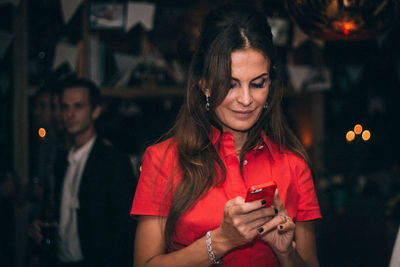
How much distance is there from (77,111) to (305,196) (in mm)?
1596

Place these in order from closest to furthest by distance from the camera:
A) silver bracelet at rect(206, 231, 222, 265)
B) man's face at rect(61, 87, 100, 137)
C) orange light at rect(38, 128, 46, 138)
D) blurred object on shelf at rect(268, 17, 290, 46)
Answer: silver bracelet at rect(206, 231, 222, 265) < man's face at rect(61, 87, 100, 137) < orange light at rect(38, 128, 46, 138) < blurred object on shelf at rect(268, 17, 290, 46)

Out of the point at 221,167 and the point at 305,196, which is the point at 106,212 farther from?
the point at 305,196

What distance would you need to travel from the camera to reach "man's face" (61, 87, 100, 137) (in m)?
2.45

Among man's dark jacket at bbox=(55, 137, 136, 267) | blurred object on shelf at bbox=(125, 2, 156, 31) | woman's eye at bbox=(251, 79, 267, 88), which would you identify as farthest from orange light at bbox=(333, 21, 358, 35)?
blurred object on shelf at bbox=(125, 2, 156, 31)

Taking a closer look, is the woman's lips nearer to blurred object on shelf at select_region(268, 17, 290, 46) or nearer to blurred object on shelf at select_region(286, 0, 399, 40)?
blurred object on shelf at select_region(286, 0, 399, 40)

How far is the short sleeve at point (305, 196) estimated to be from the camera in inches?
52.1

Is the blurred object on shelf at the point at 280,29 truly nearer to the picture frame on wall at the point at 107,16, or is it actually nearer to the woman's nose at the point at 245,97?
the picture frame on wall at the point at 107,16

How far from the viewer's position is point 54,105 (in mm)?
2633

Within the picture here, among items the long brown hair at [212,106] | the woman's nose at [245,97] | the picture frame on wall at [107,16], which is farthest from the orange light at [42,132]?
the woman's nose at [245,97]

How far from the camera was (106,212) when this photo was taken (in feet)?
7.04

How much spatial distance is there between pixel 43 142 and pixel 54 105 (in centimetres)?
26

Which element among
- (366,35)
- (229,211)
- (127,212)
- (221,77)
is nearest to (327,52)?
(366,35)

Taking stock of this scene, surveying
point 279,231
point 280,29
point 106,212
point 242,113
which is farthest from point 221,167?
point 280,29

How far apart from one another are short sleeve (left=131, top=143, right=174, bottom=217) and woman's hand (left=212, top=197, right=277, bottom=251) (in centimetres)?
23
